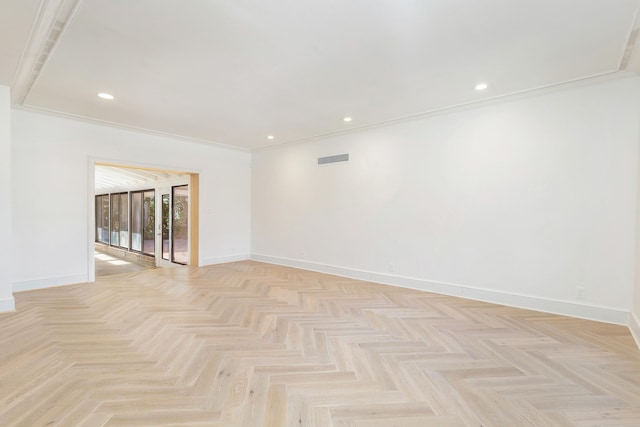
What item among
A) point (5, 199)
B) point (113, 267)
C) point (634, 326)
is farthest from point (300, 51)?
point (113, 267)

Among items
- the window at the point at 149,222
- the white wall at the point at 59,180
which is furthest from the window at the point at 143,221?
the white wall at the point at 59,180

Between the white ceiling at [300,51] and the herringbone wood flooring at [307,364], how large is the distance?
2856mm

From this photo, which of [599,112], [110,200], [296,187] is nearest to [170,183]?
[296,187]

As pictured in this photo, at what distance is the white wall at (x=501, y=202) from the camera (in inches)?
134

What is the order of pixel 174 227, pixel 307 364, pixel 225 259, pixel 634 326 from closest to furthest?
pixel 307 364 → pixel 634 326 → pixel 225 259 → pixel 174 227

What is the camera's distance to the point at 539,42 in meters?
2.73

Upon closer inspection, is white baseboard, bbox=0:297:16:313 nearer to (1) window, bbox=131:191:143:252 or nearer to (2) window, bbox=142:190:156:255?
(2) window, bbox=142:190:156:255

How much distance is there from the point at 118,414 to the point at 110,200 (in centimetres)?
1155

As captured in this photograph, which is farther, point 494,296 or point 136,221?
point 136,221

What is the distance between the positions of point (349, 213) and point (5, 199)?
496 centimetres

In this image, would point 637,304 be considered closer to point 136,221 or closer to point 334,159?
point 334,159

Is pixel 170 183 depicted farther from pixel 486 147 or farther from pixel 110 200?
pixel 486 147

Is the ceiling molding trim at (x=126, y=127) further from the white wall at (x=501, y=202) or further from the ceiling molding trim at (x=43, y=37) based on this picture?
the white wall at (x=501, y=202)

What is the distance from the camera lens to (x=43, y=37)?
2.64 m
